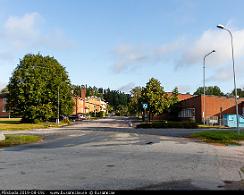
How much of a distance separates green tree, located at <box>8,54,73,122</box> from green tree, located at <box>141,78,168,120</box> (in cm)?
1700

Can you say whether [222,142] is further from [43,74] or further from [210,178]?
[43,74]

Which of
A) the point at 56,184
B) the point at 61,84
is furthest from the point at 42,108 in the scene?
the point at 56,184

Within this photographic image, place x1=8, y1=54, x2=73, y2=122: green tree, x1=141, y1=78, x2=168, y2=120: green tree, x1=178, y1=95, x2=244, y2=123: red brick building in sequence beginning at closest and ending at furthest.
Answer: x1=141, y1=78, x2=168, y2=120: green tree < x1=178, y1=95, x2=244, y2=123: red brick building < x1=8, y1=54, x2=73, y2=122: green tree

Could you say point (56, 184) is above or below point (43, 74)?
below

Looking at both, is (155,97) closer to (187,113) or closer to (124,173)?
(187,113)

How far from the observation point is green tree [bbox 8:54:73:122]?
243 ft

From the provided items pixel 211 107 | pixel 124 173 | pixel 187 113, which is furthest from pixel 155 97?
pixel 124 173

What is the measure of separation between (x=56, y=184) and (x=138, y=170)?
326 cm

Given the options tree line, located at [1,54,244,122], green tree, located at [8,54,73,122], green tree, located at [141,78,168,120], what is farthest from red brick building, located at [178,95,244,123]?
green tree, located at [8,54,73,122]

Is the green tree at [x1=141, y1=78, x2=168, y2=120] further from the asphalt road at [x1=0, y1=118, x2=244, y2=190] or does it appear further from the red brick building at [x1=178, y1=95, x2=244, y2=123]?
the asphalt road at [x1=0, y1=118, x2=244, y2=190]

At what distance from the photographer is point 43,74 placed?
77438 mm

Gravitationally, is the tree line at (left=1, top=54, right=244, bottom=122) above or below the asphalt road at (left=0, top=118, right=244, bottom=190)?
above

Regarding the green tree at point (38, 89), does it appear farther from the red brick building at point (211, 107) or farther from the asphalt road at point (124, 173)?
the asphalt road at point (124, 173)

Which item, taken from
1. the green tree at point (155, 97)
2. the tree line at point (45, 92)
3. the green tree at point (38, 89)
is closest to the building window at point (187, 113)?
the tree line at point (45, 92)
